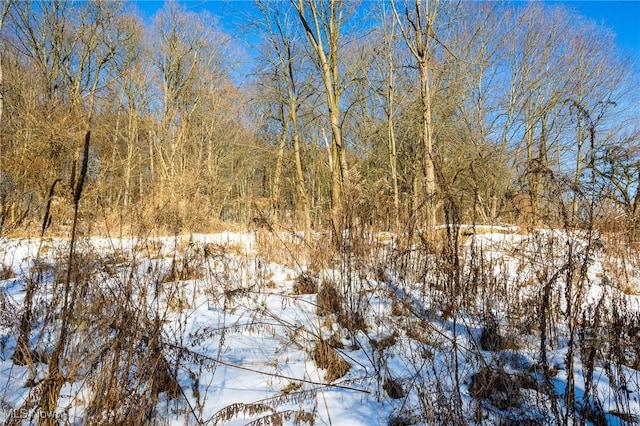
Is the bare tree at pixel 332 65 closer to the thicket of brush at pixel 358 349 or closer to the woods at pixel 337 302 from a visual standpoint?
the woods at pixel 337 302

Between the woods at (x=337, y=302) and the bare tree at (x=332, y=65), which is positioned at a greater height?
the bare tree at (x=332, y=65)

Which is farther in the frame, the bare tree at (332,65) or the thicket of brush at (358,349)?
the bare tree at (332,65)

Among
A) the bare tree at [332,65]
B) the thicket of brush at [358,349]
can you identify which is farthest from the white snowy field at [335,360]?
the bare tree at [332,65]

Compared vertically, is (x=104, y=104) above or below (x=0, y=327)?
above

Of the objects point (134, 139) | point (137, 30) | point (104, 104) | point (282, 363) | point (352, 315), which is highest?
point (137, 30)

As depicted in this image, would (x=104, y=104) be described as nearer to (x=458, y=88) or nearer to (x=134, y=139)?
(x=134, y=139)

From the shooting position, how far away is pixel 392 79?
12898 millimetres

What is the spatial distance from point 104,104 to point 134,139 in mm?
2223

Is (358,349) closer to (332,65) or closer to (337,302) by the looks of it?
(337,302)

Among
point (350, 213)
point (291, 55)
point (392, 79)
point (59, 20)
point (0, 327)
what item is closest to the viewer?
point (0, 327)

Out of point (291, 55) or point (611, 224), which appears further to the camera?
point (291, 55)

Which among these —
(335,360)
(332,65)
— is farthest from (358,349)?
(332,65)

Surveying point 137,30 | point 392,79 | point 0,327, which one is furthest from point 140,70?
point 0,327

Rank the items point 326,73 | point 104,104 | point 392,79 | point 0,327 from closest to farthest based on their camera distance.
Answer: point 0,327 → point 326,73 → point 392,79 → point 104,104
